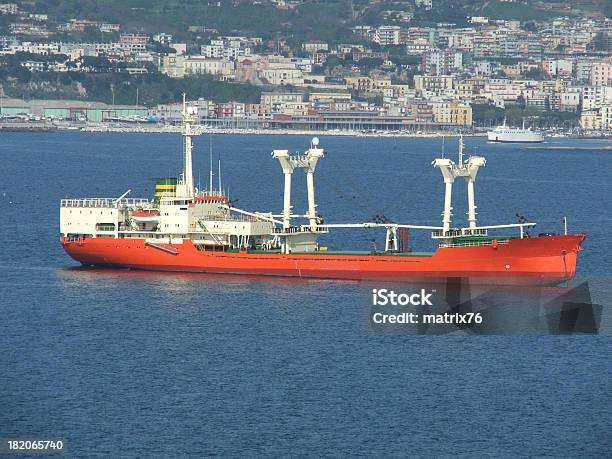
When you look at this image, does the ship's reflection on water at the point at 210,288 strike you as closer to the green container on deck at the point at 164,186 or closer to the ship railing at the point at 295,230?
the ship railing at the point at 295,230

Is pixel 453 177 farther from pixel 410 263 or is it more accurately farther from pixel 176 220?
pixel 176 220

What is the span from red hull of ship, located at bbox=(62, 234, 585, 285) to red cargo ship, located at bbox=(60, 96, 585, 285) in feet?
0.10

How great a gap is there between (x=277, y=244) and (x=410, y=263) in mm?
5899

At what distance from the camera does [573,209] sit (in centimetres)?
9094

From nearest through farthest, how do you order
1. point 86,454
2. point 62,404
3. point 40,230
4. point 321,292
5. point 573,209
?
point 86,454 < point 62,404 < point 321,292 < point 40,230 < point 573,209

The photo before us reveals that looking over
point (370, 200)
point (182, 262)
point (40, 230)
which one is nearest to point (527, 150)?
point (370, 200)

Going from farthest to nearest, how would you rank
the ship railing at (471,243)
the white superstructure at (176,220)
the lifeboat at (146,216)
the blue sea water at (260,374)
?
the lifeboat at (146,216) < the white superstructure at (176,220) < the ship railing at (471,243) < the blue sea water at (260,374)

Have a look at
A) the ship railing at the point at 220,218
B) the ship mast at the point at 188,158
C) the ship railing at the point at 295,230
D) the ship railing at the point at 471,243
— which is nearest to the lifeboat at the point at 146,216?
the ship mast at the point at 188,158

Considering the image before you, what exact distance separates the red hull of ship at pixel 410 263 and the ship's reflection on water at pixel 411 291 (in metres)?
0.35

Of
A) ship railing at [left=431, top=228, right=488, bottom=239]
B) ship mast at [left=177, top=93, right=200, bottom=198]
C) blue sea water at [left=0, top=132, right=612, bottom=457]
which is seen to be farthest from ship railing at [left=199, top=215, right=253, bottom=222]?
ship railing at [left=431, top=228, right=488, bottom=239]

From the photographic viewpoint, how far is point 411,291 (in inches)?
2242

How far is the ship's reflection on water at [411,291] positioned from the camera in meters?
51.9

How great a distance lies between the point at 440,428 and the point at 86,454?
7.86 metres

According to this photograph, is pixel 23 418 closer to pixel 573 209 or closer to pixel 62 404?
pixel 62 404
